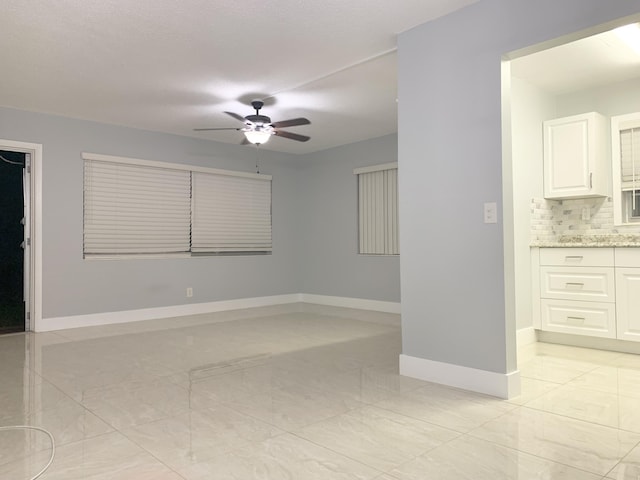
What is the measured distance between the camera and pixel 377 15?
117 inches

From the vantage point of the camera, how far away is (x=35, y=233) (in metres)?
5.04

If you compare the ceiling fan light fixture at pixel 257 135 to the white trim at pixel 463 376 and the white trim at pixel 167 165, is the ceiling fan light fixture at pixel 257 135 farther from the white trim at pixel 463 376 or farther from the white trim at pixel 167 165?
the white trim at pixel 463 376

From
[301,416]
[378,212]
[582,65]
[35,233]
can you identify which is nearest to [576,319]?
[582,65]

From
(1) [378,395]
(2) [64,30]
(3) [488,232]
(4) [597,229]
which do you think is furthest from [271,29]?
(4) [597,229]

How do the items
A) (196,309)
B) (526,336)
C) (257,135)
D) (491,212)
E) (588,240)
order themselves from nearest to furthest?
(491,212) → (526,336) → (588,240) → (257,135) → (196,309)

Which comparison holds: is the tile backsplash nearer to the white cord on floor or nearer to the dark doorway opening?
the white cord on floor

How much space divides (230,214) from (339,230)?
166 centimetres

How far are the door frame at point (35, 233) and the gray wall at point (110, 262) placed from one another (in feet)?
0.17

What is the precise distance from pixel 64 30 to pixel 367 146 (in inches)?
168

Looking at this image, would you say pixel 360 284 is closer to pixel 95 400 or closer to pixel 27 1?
pixel 95 400

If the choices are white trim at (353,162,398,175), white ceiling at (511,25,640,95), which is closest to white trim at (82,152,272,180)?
white trim at (353,162,398,175)

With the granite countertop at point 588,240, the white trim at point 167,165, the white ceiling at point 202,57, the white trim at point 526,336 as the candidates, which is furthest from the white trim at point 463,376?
the white trim at point 167,165

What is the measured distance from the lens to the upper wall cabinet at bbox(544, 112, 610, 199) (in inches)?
165

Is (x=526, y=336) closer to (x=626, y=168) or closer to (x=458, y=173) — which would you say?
(x=626, y=168)
